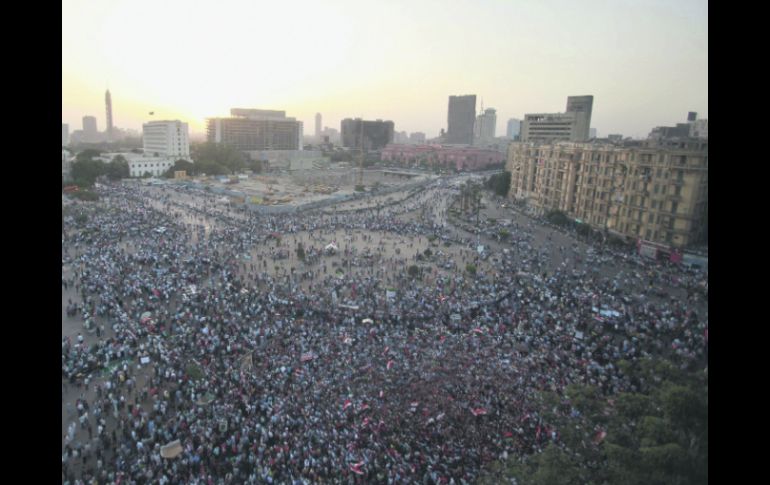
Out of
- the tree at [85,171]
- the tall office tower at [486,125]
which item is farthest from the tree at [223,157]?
the tall office tower at [486,125]

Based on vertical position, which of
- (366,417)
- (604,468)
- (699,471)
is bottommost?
(366,417)

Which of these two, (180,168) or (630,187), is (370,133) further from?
(630,187)

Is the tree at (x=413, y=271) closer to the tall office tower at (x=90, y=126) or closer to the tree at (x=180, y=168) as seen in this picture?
the tree at (x=180, y=168)

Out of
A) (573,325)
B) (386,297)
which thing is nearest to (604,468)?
(573,325)

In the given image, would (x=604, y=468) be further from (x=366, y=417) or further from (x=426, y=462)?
(x=366, y=417)

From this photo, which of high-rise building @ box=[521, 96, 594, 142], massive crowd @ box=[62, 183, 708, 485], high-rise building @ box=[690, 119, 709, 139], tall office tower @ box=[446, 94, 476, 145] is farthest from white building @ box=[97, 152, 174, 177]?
tall office tower @ box=[446, 94, 476, 145]

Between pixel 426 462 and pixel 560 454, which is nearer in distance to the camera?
pixel 560 454

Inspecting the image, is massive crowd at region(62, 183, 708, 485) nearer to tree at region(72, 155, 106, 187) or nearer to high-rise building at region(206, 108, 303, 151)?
tree at region(72, 155, 106, 187)
